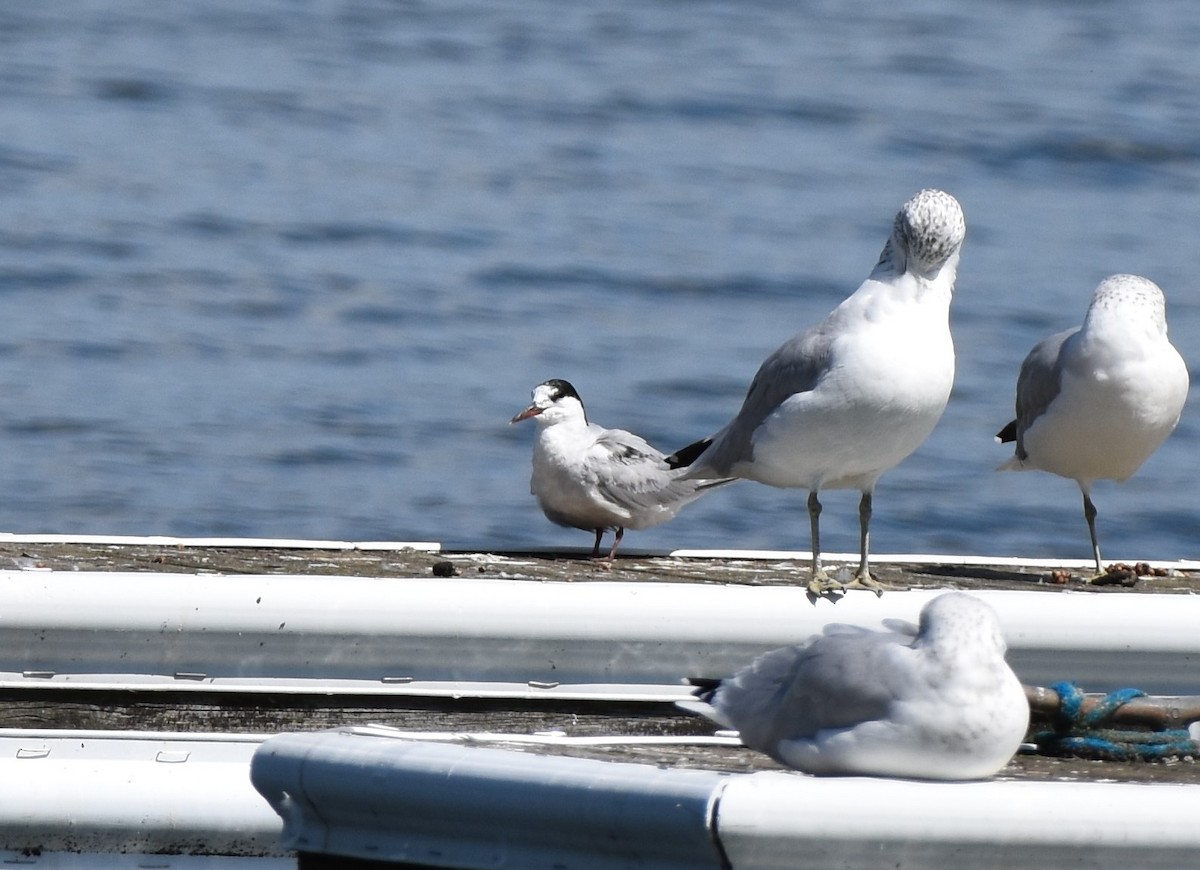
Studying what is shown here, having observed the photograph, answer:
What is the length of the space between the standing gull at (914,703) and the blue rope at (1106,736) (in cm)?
39

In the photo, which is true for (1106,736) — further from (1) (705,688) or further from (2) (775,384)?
(2) (775,384)

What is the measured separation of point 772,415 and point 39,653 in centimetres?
185

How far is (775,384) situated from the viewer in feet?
17.7

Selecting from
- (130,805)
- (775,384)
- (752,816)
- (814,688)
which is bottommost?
(130,805)

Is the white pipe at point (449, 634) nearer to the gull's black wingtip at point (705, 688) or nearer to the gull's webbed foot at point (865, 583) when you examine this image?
the gull's webbed foot at point (865, 583)

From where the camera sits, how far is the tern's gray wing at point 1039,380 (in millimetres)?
6070

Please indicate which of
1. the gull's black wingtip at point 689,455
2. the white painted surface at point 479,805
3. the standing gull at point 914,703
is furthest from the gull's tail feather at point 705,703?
the gull's black wingtip at point 689,455

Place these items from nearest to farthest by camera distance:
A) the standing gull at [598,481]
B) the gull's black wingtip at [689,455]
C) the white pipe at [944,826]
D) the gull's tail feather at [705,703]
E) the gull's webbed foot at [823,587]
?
the white pipe at [944,826], the gull's tail feather at [705,703], the gull's webbed foot at [823,587], the gull's black wingtip at [689,455], the standing gull at [598,481]

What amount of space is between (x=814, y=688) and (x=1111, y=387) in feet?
7.49

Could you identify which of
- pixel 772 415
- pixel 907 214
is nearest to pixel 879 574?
pixel 772 415

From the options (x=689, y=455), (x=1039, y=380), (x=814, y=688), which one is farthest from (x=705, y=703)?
(x=1039, y=380)

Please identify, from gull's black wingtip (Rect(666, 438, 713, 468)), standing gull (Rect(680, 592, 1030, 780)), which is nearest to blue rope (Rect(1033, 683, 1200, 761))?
standing gull (Rect(680, 592, 1030, 780))

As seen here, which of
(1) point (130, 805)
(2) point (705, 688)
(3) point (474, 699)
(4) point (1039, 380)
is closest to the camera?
(2) point (705, 688)

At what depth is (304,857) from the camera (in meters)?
4.13
